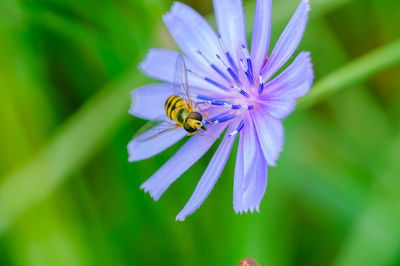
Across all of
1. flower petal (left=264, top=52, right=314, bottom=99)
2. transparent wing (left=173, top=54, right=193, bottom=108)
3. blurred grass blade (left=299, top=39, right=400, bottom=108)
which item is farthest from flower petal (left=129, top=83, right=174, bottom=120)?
blurred grass blade (left=299, top=39, right=400, bottom=108)

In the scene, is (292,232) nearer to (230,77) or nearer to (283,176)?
(283,176)

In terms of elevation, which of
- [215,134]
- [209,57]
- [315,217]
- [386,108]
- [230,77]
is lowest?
[315,217]

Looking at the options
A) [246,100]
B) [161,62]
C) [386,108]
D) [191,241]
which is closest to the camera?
[246,100]

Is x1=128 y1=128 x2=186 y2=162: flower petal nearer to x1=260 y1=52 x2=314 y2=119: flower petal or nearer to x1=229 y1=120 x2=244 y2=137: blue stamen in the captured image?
x1=229 y1=120 x2=244 y2=137: blue stamen

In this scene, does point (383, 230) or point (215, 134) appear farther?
point (383, 230)

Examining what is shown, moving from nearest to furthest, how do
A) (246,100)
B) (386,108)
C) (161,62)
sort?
(246,100) < (161,62) < (386,108)

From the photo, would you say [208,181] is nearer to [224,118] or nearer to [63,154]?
[224,118]

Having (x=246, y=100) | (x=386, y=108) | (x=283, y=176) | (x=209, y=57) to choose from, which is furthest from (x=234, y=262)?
(x=386, y=108)
